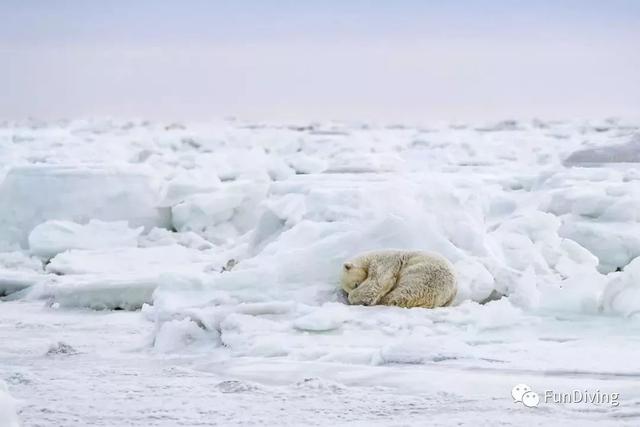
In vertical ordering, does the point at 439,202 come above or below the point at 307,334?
above

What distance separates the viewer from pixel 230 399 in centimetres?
414

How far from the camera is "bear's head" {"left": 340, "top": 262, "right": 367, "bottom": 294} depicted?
627cm

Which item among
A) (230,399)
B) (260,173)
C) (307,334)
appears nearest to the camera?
(230,399)

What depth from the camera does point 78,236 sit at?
10.2 metres

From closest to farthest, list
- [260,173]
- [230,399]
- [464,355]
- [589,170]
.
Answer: [230,399] → [464,355] → [589,170] → [260,173]

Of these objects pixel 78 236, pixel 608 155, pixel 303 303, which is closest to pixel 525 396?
pixel 303 303

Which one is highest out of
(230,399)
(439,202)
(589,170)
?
(589,170)

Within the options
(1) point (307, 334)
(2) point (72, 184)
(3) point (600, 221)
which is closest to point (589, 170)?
(3) point (600, 221)

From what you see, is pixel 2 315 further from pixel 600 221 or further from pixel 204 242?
pixel 600 221

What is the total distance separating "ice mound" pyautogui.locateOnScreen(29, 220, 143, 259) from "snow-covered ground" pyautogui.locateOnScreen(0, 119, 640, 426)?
0.03 meters

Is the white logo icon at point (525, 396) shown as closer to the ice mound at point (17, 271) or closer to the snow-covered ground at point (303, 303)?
the snow-covered ground at point (303, 303)

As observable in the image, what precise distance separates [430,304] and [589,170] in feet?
19.6

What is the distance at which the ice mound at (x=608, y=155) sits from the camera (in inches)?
516

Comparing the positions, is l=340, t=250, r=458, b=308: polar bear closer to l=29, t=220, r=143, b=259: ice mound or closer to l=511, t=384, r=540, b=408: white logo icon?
l=511, t=384, r=540, b=408: white logo icon
